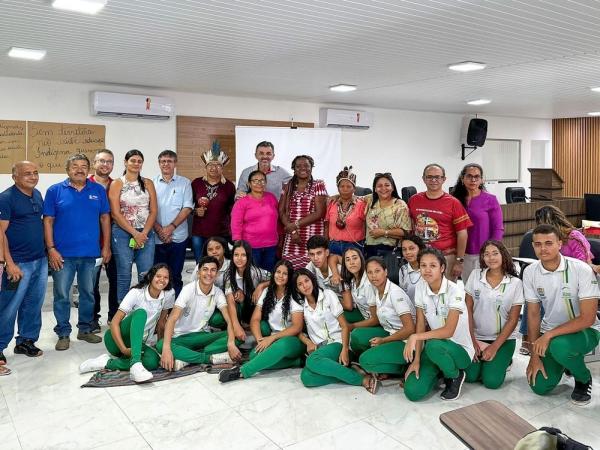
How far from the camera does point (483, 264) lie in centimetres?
328

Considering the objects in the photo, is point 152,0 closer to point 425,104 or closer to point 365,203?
point 365,203

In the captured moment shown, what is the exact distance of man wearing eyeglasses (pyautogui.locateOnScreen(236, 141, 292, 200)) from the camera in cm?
448

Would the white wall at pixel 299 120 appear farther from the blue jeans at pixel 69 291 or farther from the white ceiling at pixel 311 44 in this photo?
the blue jeans at pixel 69 291

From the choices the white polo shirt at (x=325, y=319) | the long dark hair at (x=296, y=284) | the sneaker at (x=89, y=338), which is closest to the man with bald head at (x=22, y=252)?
the sneaker at (x=89, y=338)

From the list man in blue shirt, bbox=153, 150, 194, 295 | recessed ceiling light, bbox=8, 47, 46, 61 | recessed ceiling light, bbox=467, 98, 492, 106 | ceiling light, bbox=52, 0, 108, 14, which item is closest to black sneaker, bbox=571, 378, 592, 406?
man in blue shirt, bbox=153, 150, 194, 295

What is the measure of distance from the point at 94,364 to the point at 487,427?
106 inches

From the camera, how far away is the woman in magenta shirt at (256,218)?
13.6 ft

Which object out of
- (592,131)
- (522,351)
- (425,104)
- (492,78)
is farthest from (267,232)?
(592,131)

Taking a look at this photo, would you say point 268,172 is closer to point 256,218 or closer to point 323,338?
point 256,218

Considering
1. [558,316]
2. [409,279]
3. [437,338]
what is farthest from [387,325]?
[558,316]

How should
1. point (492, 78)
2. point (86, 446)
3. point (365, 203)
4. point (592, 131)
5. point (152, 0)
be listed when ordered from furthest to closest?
point (592, 131) < point (492, 78) < point (365, 203) < point (152, 0) < point (86, 446)

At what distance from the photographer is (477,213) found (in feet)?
13.0

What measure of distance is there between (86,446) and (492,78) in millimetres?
5359

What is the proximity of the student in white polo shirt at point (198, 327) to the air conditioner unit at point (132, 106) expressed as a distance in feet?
11.2
